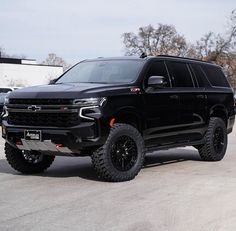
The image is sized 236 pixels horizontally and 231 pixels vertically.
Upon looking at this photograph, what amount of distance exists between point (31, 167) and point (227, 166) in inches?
140

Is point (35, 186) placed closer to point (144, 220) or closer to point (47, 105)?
point (47, 105)

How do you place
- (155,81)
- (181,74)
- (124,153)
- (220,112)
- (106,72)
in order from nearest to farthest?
(124,153) → (155,81) → (106,72) → (181,74) → (220,112)

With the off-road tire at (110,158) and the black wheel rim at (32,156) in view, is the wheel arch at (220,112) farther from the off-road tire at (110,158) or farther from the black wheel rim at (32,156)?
the black wheel rim at (32,156)

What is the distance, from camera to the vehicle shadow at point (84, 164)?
9266 millimetres

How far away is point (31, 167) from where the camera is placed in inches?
365

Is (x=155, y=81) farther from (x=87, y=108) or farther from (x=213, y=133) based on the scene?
(x=213, y=133)

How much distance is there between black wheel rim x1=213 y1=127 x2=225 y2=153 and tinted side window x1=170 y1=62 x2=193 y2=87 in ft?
4.06

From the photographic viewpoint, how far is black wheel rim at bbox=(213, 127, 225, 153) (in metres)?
10.8

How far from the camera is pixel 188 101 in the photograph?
9.86 meters

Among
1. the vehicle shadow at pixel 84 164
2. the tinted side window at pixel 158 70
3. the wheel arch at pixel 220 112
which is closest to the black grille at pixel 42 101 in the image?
the vehicle shadow at pixel 84 164

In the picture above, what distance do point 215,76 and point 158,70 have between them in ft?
7.42

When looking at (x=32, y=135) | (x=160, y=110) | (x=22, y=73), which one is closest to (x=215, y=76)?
(x=160, y=110)

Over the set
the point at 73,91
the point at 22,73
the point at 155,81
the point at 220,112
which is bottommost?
the point at 220,112

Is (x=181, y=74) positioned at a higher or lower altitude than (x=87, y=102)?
higher
